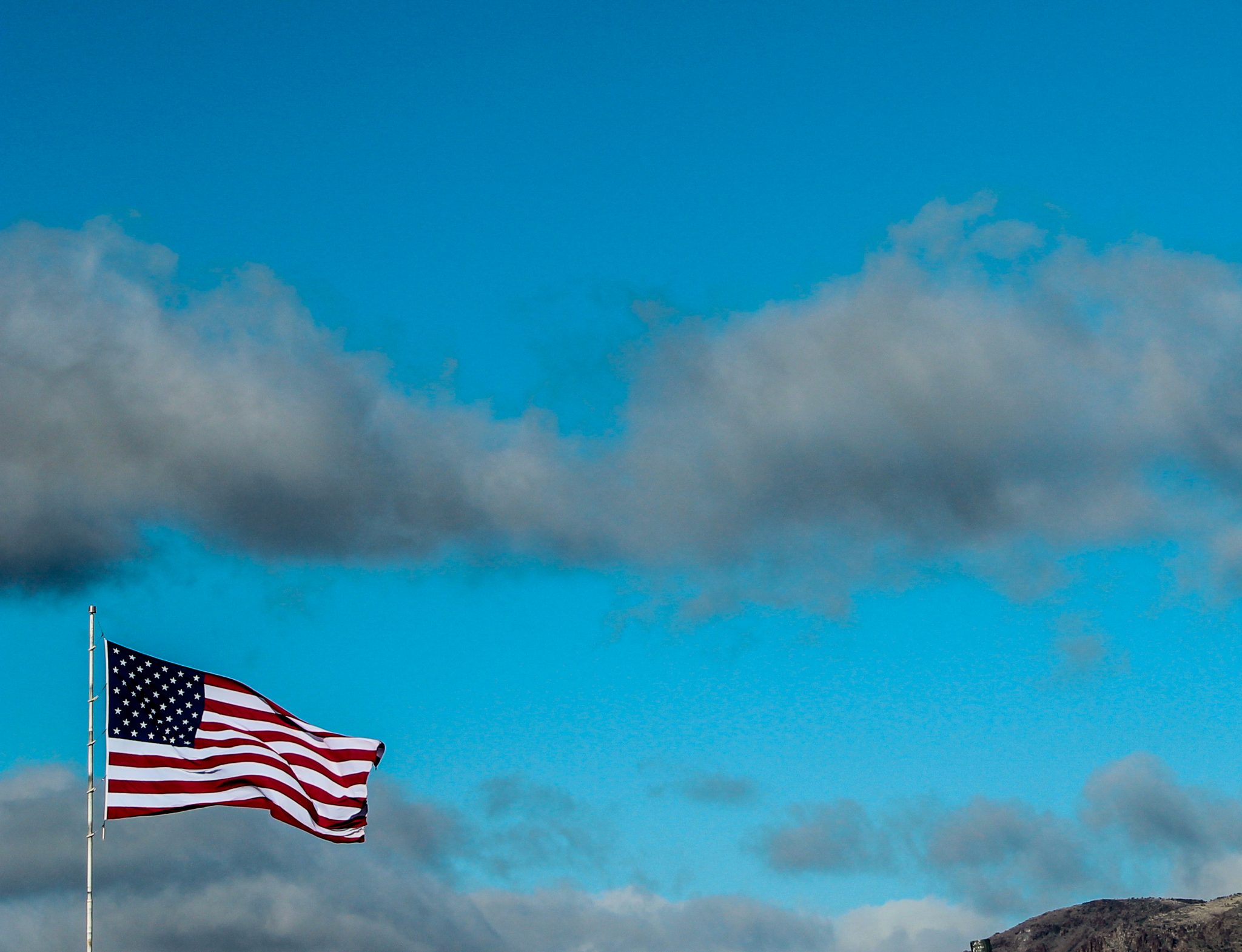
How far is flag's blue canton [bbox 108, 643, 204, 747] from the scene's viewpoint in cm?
4928

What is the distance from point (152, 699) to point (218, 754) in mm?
2845

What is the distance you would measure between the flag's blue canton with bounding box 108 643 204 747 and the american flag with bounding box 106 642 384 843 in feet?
0.09

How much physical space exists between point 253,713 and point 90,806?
6.76 m

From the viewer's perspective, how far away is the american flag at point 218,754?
4897 cm

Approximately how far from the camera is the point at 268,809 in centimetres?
5150

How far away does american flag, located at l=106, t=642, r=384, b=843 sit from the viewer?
49.0 meters

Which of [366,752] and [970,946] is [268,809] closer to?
[366,752]

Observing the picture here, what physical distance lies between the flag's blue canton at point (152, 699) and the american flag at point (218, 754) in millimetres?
27

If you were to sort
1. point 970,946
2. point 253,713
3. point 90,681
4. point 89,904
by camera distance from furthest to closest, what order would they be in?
point 970,946 < point 253,713 < point 90,681 < point 89,904

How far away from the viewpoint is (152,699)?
164 feet

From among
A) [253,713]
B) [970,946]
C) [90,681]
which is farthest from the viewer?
[970,946]

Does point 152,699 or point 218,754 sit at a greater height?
point 152,699

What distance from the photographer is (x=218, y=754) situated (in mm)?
51094

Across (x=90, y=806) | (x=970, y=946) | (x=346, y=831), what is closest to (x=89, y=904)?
(x=90, y=806)
